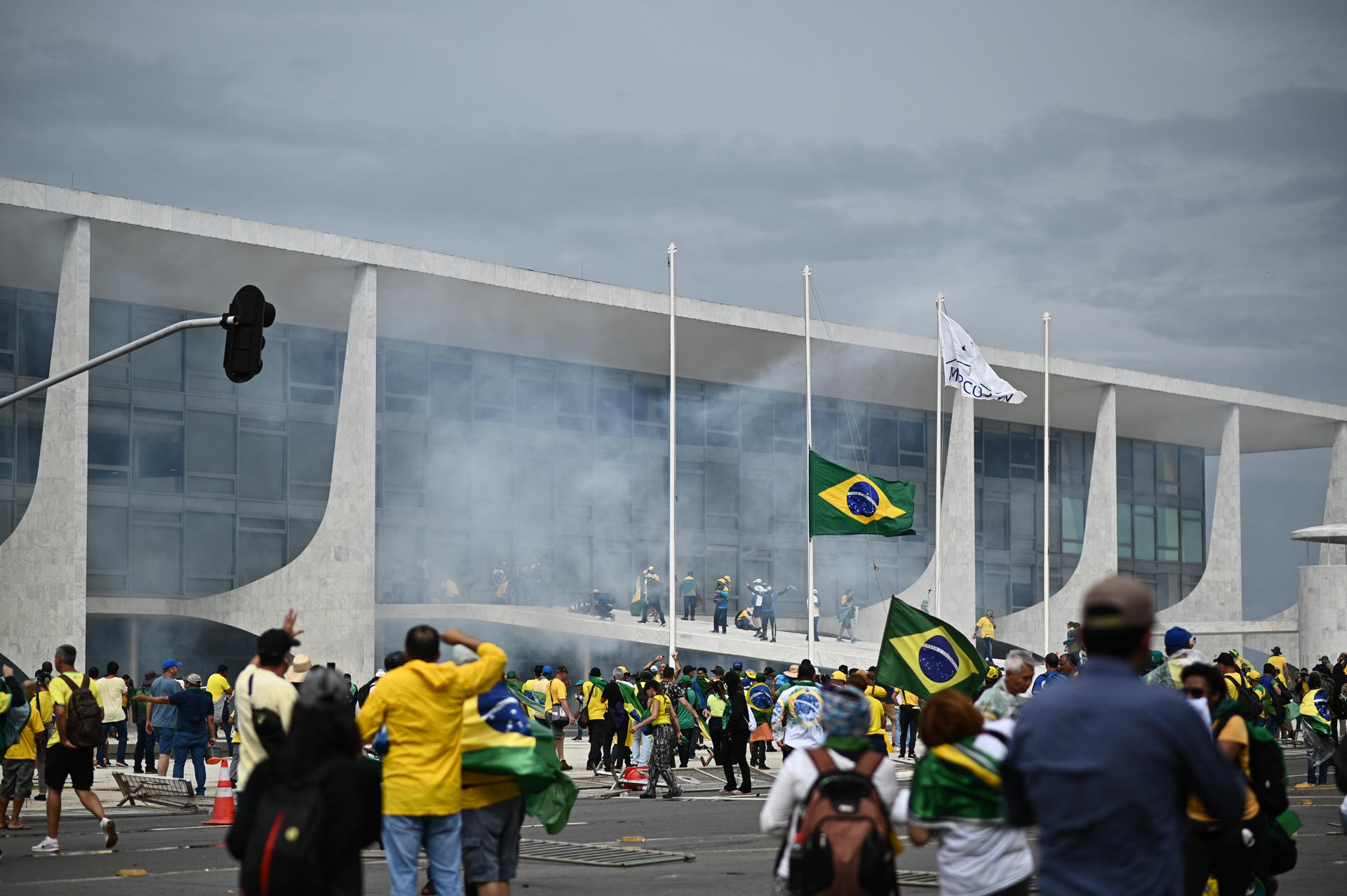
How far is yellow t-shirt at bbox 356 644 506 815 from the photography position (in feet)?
23.2

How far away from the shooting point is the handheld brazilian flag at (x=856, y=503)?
82.8ft

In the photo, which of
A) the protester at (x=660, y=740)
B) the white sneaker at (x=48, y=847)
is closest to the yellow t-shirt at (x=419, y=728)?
the white sneaker at (x=48, y=847)

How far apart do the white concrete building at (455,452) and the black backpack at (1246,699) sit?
23.7 m

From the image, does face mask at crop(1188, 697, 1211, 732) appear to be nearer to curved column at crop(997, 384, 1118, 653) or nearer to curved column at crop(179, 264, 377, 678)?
curved column at crop(179, 264, 377, 678)

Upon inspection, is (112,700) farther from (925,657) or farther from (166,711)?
(925,657)

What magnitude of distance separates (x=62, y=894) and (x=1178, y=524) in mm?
55335

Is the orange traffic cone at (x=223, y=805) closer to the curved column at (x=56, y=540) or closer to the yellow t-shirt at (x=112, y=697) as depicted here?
the yellow t-shirt at (x=112, y=697)

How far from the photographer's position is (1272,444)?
202ft

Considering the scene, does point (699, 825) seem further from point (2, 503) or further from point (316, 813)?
point (2, 503)

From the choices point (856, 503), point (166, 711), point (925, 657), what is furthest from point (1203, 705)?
point (856, 503)

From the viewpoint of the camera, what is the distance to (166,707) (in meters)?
19.9

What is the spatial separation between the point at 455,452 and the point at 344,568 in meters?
7.69

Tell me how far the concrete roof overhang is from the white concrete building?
3.7 inches

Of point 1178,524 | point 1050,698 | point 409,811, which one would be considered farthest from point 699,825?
point 1178,524
